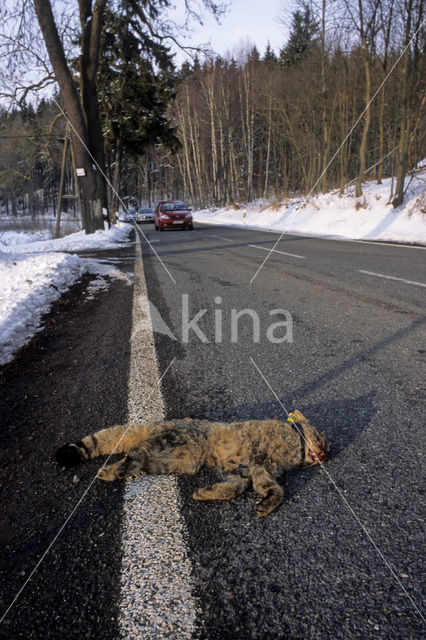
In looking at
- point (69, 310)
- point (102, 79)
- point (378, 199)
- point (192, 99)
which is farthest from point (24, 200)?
point (69, 310)

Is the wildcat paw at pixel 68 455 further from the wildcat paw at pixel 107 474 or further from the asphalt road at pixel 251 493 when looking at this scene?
the wildcat paw at pixel 107 474

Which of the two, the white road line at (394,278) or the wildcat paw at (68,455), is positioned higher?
the white road line at (394,278)

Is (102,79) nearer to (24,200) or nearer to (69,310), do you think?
(69,310)

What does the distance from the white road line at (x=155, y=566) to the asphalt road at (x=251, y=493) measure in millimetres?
35

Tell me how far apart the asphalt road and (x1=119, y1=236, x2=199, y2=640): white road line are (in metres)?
0.04

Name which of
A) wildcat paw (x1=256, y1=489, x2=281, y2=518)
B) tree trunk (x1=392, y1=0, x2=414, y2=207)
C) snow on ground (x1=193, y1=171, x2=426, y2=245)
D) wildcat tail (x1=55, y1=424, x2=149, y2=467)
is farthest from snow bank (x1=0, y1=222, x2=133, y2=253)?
tree trunk (x1=392, y1=0, x2=414, y2=207)

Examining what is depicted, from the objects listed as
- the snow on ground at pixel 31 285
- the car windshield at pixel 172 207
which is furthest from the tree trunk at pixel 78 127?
the car windshield at pixel 172 207

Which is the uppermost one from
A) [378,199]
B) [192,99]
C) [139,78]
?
[192,99]

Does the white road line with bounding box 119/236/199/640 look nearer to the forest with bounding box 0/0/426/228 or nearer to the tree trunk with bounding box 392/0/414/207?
the forest with bounding box 0/0/426/228

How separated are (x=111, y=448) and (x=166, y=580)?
77cm

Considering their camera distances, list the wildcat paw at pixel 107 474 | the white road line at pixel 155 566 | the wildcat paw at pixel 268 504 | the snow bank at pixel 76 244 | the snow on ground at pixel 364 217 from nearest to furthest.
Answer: the white road line at pixel 155 566, the wildcat paw at pixel 268 504, the wildcat paw at pixel 107 474, the snow bank at pixel 76 244, the snow on ground at pixel 364 217

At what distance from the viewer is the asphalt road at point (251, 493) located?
44.1 inches

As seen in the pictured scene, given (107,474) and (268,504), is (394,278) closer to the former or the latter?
(268,504)

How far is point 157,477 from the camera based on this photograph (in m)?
1.74
